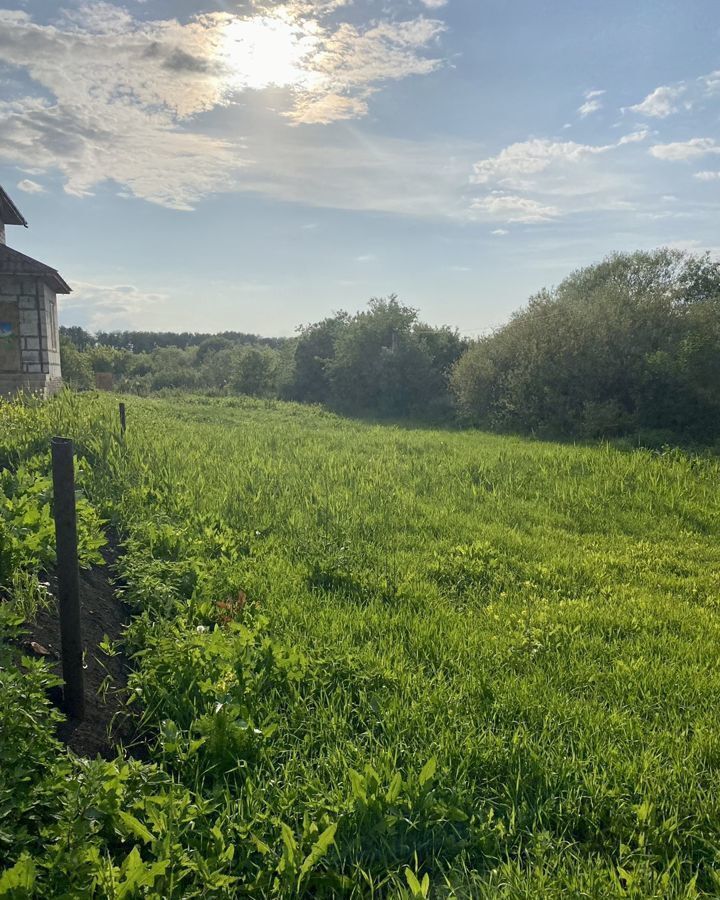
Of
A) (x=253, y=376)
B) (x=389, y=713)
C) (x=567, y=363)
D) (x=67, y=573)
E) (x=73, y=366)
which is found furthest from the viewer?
(x=73, y=366)

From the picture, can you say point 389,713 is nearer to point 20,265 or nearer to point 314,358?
point 20,265

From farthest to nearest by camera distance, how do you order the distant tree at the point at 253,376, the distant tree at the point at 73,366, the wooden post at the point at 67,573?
the distant tree at the point at 73,366 < the distant tree at the point at 253,376 < the wooden post at the point at 67,573

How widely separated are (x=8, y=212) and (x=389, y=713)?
19.1 meters

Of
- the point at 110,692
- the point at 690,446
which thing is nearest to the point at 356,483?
the point at 110,692

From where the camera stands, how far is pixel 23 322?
15648 mm

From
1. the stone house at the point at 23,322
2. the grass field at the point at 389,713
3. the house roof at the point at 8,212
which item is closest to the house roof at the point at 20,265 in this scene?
the stone house at the point at 23,322

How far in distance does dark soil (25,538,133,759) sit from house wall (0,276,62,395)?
12.9m

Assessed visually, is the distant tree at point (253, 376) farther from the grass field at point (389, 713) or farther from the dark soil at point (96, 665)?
the dark soil at point (96, 665)

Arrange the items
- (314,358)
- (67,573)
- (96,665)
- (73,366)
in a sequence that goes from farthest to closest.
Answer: (73,366)
(314,358)
(96,665)
(67,573)

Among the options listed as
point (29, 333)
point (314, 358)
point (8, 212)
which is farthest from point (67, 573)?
point (314, 358)

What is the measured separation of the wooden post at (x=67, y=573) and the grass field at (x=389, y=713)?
0.98 feet

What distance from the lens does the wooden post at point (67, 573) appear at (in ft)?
10.0

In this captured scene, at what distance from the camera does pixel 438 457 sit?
37.0ft

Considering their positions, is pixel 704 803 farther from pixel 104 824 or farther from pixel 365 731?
pixel 104 824
